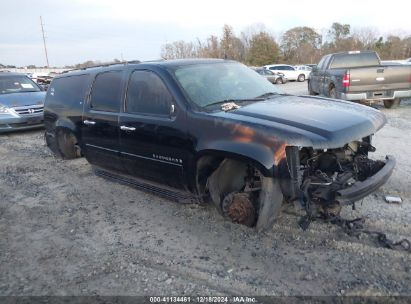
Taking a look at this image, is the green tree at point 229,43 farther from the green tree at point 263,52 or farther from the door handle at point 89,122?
the door handle at point 89,122

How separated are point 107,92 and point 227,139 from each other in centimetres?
225

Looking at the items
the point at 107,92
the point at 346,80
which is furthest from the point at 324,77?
the point at 107,92

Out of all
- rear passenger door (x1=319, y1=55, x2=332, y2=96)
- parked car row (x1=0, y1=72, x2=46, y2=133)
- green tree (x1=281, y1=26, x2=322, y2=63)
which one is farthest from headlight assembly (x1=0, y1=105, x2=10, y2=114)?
green tree (x1=281, y1=26, x2=322, y2=63)

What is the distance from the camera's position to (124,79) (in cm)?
485

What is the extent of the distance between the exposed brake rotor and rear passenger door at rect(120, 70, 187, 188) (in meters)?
0.66

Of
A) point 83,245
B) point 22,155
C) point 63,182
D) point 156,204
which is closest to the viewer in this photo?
point 83,245

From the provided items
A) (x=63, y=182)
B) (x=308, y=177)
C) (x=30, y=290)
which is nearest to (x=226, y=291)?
(x=308, y=177)

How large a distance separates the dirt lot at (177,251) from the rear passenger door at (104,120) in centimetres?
53

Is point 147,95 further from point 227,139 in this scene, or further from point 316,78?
point 316,78

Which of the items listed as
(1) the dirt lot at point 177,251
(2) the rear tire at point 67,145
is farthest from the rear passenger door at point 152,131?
(2) the rear tire at point 67,145

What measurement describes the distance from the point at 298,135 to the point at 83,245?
2370 mm

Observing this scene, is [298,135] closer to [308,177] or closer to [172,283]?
[308,177]

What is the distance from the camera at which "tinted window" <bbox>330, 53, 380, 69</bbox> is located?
40.9ft

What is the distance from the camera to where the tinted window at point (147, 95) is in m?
4.29
